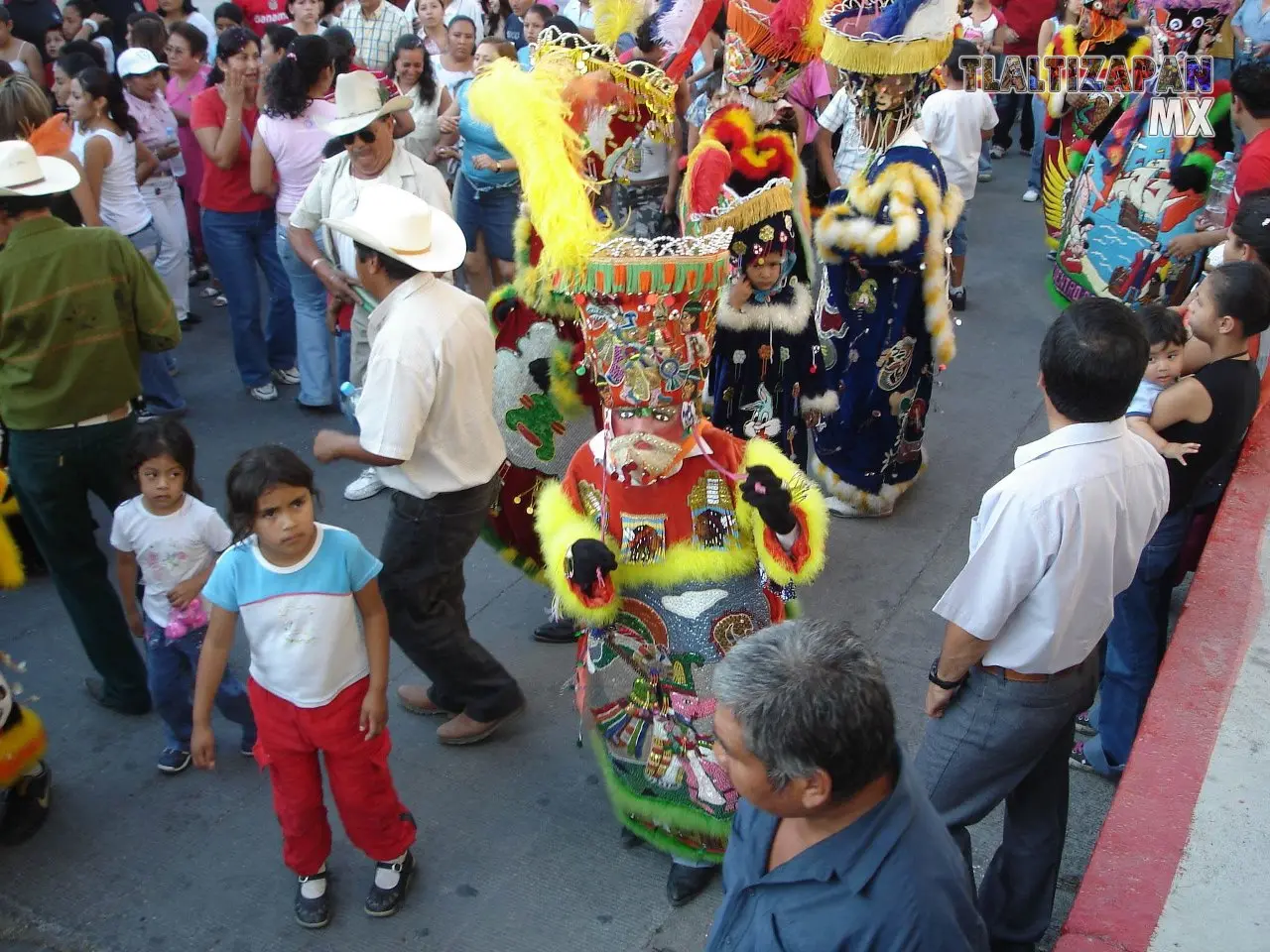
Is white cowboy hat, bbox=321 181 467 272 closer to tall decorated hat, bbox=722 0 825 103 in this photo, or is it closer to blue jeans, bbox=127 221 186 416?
tall decorated hat, bbox=722 0 825 103

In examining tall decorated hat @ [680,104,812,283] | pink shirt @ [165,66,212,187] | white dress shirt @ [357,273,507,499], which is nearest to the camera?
white dress shirt @ [357,273,507,499]

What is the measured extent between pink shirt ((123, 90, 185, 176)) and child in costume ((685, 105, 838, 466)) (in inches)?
156

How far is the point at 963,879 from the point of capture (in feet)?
6.11

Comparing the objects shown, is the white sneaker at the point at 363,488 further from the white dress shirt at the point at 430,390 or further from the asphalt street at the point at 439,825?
the white dress shirt at the point at 430,390

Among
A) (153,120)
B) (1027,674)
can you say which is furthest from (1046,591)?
(153,120)

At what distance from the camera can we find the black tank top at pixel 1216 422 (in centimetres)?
351

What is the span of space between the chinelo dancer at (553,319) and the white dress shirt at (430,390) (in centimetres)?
47

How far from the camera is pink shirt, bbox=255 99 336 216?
5.91 meters

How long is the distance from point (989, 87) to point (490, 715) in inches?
264

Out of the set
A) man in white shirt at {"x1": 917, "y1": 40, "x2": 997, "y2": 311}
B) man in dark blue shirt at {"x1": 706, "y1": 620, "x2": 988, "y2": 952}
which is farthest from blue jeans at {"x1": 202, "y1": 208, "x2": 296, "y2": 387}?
man in dark blue shirt at {"x1": 706, "y1": 620, "x2": 988, "y2": 952}

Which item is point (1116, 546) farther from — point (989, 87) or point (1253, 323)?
point (989, 87)

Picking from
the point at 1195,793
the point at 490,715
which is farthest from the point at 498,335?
the point at 1195,793

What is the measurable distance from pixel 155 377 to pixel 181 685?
3.18 metres

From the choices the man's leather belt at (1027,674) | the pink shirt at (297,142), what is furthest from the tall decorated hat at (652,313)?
the pink shirt at (297,142)
